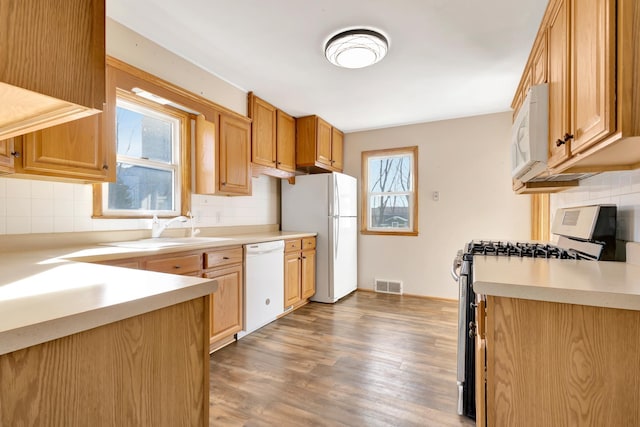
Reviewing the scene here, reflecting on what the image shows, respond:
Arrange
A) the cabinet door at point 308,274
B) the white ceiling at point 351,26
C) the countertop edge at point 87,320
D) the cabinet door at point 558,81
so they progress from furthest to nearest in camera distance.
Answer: the cabinet door at point 308,274 → the white ceiling at point 351,26 → the cabinet door at point 558,81 → the countertop edge at point 87,320

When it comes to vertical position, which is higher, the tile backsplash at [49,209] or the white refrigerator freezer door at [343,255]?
the tile backsplash at [49,209]

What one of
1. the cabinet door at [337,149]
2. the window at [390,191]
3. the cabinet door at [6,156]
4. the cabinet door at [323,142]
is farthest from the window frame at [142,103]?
the window at [390,191]

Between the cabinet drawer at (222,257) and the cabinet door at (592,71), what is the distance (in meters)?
2.26

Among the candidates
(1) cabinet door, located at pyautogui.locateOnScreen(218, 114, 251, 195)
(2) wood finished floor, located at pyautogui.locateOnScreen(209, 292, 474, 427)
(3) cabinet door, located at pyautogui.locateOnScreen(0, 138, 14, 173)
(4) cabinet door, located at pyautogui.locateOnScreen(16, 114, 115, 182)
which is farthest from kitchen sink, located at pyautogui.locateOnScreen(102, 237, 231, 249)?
(2) wood finished floor, located at pyautogui.locateOnScreen(209, 292, 474, 427)

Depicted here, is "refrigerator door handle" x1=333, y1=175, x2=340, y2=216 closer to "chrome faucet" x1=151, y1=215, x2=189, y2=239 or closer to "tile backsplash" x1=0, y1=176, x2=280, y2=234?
"tile backsplash" x1=0, y1=176, x2=280, y2=234

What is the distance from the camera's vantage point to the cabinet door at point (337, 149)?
4379 mm

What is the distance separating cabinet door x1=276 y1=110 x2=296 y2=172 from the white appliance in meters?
0.27

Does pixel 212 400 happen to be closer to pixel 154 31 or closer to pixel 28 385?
pixel 28 385

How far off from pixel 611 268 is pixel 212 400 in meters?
2.14

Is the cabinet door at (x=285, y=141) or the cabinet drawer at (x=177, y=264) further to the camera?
the cabinet door at (x=285, y=141)

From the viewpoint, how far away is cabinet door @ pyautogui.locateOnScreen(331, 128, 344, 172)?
14.4 feet

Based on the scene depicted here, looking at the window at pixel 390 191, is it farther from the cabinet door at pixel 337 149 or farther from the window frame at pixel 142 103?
the window frame at pixel 142 103

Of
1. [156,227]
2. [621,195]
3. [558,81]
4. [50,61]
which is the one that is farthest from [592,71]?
[156,227]

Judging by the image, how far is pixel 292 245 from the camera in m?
3.42
